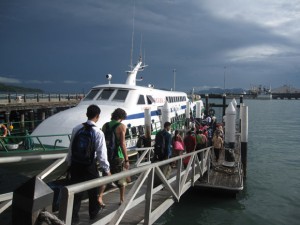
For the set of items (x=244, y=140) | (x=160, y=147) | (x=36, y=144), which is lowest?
(x=244, y=140)

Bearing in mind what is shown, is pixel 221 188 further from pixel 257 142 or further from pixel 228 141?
pixel 257 142

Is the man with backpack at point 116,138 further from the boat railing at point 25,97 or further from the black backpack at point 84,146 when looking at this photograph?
the boat railing at point 25,97

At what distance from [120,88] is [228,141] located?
6433 mm

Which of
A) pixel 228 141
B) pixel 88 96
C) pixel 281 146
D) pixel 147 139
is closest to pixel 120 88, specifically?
pixel 88 96

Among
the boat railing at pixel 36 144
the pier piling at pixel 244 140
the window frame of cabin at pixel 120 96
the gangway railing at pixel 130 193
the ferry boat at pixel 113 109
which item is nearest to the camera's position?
the gangway railing at pixel 130 193

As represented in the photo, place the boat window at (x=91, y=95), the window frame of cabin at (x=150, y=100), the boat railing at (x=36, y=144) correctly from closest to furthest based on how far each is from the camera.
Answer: the boat railing at (x=36, y=144)
the boat window at (x=91, y=95)
the window frame of cabin at (x=150, y=100)

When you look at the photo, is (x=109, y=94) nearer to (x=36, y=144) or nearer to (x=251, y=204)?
(x=36, y=144)

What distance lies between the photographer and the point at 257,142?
1208 inches

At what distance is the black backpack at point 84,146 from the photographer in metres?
4.78

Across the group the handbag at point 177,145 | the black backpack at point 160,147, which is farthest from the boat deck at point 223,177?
the black backpack at point 160,147

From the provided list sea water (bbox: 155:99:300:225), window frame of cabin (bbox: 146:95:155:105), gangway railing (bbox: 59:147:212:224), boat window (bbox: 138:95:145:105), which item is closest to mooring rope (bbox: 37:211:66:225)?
gangway railing (bbox: 59:147:212:224)

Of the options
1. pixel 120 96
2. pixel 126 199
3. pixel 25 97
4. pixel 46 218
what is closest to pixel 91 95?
pixel 120 96

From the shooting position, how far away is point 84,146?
15.7ft

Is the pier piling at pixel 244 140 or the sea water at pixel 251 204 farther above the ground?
the pier piling at pixel 244 140
